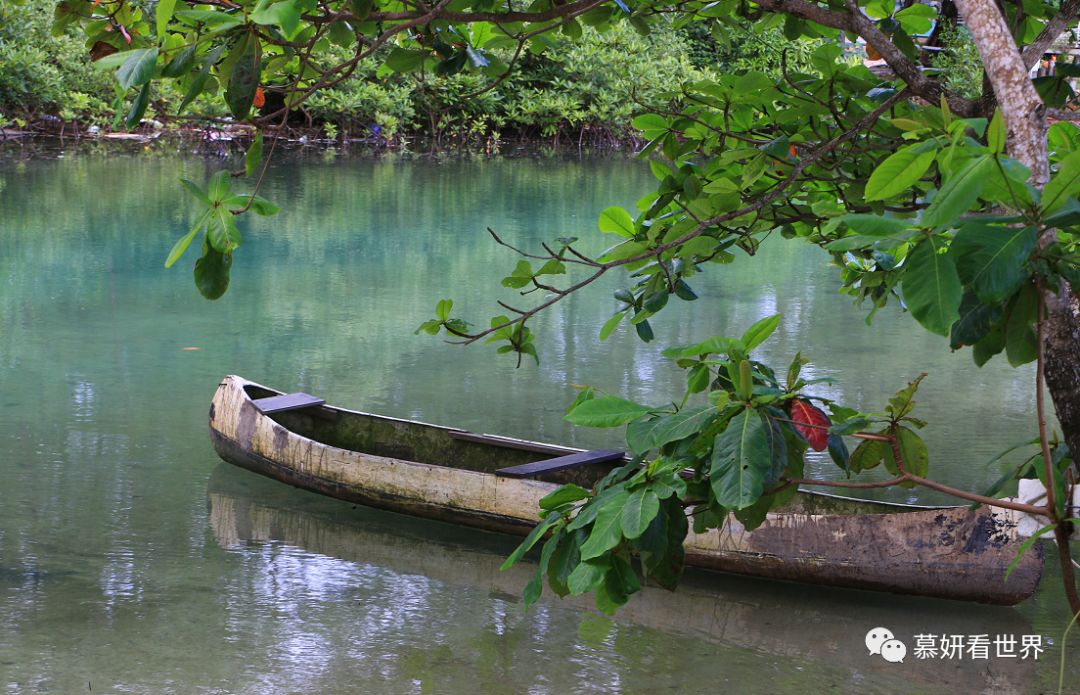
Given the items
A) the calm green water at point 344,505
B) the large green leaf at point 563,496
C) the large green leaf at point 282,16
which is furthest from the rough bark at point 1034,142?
the calm green water at point 344,505

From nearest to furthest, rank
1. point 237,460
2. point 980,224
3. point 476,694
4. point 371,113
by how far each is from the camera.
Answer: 1. point 980,224
2. point 476,694
3. point 237,460
4. point 371,113

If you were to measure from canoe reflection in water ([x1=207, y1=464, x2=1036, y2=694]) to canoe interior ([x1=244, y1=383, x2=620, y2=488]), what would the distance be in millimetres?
415

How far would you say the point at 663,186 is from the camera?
8.41 feet

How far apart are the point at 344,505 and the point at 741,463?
12.5 ft

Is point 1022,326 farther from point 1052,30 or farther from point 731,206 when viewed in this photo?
point 731,206

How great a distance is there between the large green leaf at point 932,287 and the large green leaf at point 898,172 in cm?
7

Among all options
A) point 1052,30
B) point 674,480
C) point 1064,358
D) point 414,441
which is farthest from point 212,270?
point 414,441

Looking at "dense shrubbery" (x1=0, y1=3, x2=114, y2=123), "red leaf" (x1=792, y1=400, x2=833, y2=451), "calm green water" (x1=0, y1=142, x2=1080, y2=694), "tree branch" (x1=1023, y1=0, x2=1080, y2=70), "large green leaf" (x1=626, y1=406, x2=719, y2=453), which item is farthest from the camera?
"dense shrubbery" (x1=0, y1=3, x2=114, y2=123)

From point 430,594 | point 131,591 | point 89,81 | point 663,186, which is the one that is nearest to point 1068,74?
point 663,186

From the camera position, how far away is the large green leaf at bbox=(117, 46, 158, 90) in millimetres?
1524

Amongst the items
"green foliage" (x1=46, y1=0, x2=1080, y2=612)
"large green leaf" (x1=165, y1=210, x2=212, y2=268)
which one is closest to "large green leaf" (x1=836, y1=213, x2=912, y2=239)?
"green foliage" (x1=46, y1=0, x2=1080, y2=612)

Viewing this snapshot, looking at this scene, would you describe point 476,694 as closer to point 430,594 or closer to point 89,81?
point 430,594

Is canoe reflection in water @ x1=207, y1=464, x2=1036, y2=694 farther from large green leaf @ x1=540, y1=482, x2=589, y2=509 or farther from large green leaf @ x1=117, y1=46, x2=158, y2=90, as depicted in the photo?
large green leaf @ x1=117, y1=46, x2=158, y2=90

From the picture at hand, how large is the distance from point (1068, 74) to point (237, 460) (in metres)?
4.06
